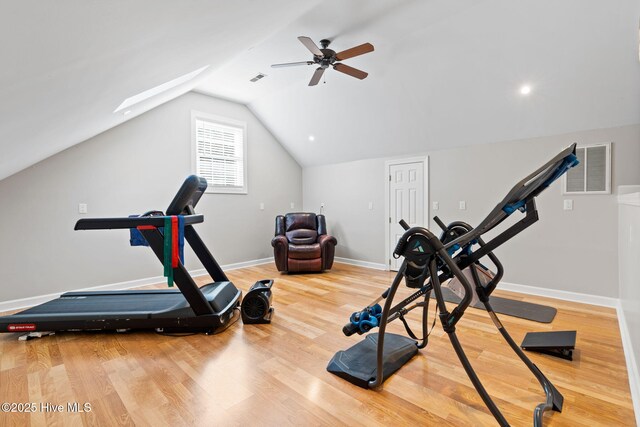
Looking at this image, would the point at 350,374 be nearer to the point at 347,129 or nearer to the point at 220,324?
the point at 220,324

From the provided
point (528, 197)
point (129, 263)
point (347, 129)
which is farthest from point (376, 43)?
point (129, 263)

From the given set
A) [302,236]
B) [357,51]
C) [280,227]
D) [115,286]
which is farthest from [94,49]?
[280,227]

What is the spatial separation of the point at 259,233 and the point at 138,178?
2.35m

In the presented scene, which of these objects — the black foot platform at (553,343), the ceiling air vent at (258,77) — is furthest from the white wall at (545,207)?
the ceiling air vent at (258,77)

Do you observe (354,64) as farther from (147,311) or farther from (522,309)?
(147,311)

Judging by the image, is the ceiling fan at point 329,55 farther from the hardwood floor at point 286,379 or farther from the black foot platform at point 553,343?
the black foot platform at point 553,343

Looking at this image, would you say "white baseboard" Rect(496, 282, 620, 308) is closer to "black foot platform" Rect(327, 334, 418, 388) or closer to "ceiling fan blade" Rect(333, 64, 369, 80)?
"black foot platform" Rect(327, 334, 418, 388)

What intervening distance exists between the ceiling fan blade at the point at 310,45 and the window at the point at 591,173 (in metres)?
3.28

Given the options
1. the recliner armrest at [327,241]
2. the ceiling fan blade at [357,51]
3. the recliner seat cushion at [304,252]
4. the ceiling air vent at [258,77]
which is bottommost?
the recliner seat cushion at [304,252]

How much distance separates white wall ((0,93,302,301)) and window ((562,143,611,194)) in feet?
16.4

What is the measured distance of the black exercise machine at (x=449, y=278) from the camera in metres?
1.37

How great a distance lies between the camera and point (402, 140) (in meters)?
4.74

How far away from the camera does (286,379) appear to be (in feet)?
6.34

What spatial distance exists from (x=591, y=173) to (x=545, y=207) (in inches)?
22.8
